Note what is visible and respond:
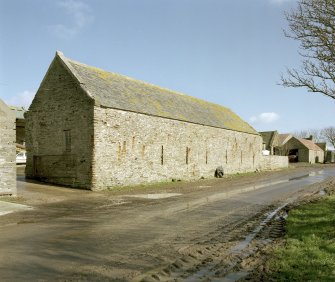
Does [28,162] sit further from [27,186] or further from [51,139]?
[27,186]

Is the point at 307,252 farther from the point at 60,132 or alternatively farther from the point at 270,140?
the point at 270,140

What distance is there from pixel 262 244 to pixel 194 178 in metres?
21.9

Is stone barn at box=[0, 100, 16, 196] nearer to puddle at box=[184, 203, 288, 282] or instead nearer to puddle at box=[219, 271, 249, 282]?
puddle at box=[184, 203, 288, 282]

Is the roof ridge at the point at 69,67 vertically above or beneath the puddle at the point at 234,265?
above

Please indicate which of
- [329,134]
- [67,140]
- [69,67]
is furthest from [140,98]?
[329,134]

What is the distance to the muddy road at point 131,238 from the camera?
6539 mm

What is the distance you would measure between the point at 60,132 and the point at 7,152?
6.10 m

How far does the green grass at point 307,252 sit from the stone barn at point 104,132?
13.0m

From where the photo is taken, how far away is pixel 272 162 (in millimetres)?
49906

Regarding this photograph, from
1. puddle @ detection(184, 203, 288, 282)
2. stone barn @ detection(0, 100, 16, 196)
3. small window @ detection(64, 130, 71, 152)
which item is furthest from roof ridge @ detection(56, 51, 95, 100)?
puddle @ detection(184, 203, 288, 282)

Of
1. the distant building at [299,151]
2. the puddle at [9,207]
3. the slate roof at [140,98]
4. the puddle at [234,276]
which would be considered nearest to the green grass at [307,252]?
the puddle at [234,276]

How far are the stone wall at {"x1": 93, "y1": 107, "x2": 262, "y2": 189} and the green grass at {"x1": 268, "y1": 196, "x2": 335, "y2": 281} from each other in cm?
1282

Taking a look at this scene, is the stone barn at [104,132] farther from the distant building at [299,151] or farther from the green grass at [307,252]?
the distant building at [299,151]

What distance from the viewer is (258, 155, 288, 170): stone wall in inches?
1817
